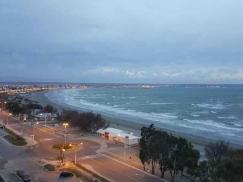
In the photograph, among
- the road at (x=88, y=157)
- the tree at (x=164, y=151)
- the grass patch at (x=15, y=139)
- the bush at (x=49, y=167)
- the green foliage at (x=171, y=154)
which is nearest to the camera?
the green foliage at (x=171, y=154)

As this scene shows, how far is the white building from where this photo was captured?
161 feet

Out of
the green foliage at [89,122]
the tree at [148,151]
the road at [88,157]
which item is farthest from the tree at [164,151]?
the green foliage at [89,122]

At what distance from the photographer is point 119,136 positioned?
2037 inches

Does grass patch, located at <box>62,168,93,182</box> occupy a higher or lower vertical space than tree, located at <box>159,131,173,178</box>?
lower

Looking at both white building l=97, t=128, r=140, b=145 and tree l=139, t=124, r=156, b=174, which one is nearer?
tree l=139, t=124, r=156, b=174

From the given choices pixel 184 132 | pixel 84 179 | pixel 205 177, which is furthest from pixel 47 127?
pixel 205 177

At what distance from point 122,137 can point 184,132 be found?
18374 millimetres

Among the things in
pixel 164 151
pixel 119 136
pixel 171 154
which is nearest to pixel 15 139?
pixel 119 136

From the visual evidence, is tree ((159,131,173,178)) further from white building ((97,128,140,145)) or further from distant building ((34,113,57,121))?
distant building ((34,113,57,121))

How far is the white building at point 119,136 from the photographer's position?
4913 cm

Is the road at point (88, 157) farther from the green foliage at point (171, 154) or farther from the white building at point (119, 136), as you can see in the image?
the white building at point (119, 136)

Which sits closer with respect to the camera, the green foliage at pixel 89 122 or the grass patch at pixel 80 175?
the grass patch at pixel 80 175

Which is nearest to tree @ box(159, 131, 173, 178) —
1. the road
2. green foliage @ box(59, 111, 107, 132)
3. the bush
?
the road

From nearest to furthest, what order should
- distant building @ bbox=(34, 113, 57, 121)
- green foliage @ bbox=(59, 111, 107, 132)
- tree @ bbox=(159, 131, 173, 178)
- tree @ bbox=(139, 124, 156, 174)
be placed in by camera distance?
tree @ bbox=(159, 131, 173, 178)
tree @ bbox=(139, 124, 156, 174)
green foliage @ bbox=(59, 111, 107, 132)
distant building @ bbox=(34, 113, 57, 121)
